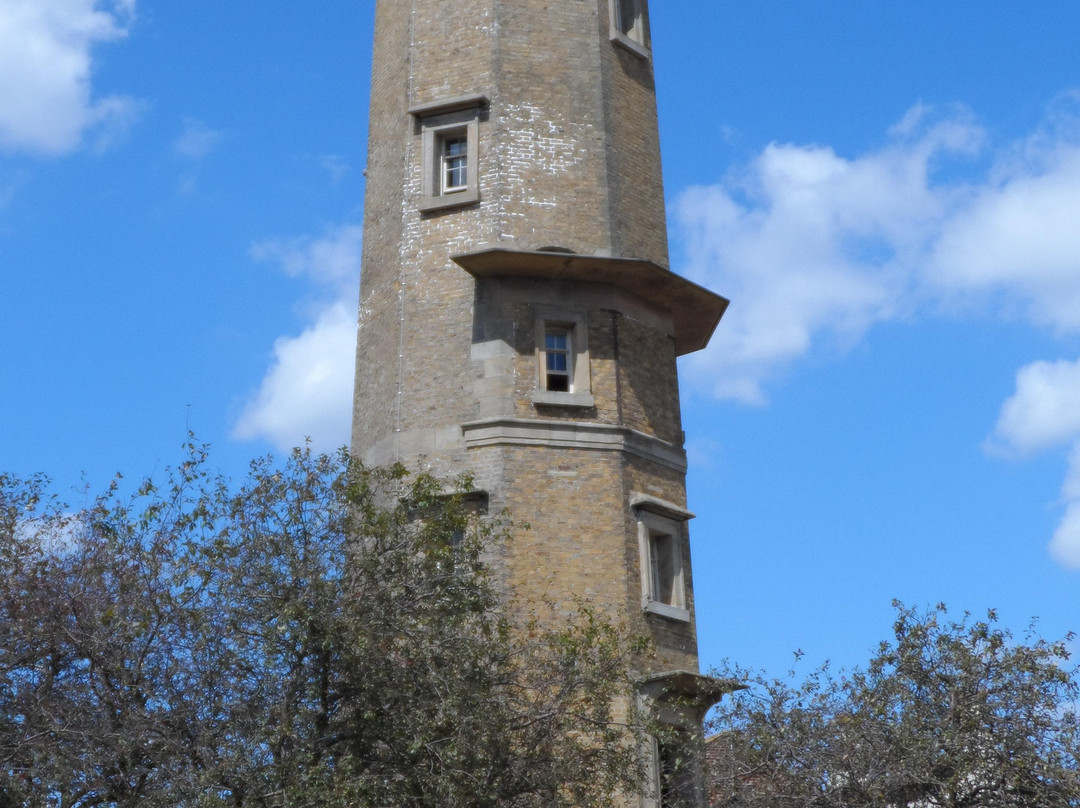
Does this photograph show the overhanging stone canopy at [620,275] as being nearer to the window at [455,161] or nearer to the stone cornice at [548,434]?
the window at [455,161]

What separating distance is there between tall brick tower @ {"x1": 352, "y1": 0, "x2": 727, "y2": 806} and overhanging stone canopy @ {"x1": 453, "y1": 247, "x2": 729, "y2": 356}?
49mm

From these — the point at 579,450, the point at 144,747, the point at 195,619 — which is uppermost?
the point at 579,450

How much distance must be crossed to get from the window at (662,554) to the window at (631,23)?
9.82 metres

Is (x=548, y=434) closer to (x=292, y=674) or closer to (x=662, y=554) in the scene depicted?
(x=662, y=554)

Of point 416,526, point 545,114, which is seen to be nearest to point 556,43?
point 545,114

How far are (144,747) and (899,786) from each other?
10590 millimetres

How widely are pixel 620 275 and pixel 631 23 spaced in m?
6.87

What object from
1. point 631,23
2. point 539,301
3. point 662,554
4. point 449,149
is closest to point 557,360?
point 539,301

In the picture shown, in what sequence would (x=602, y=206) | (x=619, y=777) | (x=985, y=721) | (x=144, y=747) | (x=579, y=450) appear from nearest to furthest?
1. (x=144, y=747)
2. (x=619, y=777)
3. (x=985, y=721)
4. (x=579, y=450)
5. (x=602, y=206)

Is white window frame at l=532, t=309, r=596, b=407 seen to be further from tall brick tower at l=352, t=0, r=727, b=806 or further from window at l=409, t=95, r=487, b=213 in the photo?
window at l=409, t=95, r=487, b=213

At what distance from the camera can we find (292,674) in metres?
20.2

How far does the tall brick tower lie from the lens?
28.0 meters

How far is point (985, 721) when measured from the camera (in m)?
23.4

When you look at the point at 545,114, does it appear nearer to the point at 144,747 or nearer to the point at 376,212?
the point at 376,212
